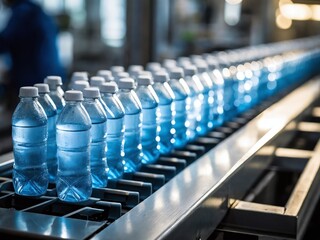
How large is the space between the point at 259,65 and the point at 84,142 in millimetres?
2013

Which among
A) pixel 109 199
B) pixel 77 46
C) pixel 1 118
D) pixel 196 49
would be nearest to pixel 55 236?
pixel 109 199

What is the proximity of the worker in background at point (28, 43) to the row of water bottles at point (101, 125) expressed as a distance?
2307 mm

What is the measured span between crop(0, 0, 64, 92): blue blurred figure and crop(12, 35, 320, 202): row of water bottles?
2.31m

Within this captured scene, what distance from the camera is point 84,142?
163 centimetres

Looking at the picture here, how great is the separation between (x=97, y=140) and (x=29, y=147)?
7.4 inches

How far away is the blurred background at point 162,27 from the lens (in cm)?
549

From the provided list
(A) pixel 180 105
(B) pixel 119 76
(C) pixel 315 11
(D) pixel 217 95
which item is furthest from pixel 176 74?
(C) pixel 315 11

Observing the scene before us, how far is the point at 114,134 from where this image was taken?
1789 mm

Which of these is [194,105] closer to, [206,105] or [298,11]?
[206,105]

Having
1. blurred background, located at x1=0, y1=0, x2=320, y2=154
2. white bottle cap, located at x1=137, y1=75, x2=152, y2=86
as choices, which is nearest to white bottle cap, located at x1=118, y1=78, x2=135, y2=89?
white bottle cap, located at x1=137, y1=75, x2=152, y2=86

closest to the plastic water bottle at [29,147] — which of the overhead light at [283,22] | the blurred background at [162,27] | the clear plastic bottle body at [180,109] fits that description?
the clear plastic bottle body at [180,109]

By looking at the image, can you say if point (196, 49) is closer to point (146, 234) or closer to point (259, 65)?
point (259, 65)

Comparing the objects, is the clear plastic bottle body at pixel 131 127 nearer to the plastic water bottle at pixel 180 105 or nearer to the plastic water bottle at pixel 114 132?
the plastic water bottle at pixel 114 132

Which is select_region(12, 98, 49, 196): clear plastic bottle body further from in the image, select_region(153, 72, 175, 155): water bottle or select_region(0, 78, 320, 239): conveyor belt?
select_region(153, 72, 175, 155): water bottle
